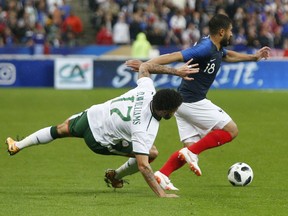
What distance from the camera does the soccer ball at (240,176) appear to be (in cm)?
1156

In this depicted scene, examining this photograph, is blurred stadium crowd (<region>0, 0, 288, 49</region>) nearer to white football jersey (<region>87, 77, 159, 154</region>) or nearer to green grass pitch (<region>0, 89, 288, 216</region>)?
green grass pitch (<region>0, 89, 288, 216</region>)

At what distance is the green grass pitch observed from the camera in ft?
31.3

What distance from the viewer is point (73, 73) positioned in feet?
96.1

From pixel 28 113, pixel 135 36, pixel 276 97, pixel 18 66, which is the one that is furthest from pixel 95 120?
pixel 135 36

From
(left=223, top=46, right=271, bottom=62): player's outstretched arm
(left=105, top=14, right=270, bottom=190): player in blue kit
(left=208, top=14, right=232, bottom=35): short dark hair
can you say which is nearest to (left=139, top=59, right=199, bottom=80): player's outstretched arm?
(left=105, top=14, right=270, bottom=190): player in blue kit

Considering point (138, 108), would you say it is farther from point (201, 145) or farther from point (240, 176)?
point (240, 176)

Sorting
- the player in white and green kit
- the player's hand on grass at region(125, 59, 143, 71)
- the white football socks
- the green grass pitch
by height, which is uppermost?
the player's hand on grass at region(125, 59, 143, 71)

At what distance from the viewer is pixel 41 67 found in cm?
2912

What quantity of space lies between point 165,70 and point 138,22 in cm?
2264

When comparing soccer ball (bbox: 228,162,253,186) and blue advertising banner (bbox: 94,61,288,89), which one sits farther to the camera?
blue advertising banner (bbox: 94,61,288,89)

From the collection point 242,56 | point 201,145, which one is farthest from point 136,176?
point 242,56

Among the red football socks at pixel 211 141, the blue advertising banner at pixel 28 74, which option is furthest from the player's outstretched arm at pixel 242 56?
the blue advertising banner at pixel 28 74

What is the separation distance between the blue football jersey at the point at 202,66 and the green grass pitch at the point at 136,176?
1.14 m

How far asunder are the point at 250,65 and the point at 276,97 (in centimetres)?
269
